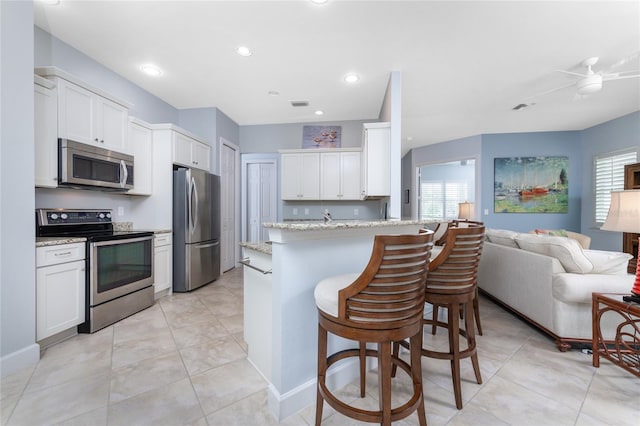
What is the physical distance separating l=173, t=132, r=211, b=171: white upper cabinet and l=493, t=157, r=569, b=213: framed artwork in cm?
570

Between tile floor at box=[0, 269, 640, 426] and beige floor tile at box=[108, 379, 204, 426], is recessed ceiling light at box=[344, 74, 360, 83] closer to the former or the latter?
tile floor at box=[0, 269, 640, 426]

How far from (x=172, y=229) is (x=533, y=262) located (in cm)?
402

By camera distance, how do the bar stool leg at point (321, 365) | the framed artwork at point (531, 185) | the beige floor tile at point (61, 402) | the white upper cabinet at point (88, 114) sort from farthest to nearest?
the framed artwork at point (531, 185) → the white upper cabinet at point (88, 114) → the beige floor tile at point (61, 402) → the bar stool leg at point (321, 365)

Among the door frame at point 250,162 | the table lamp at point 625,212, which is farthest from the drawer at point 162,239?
the table lamp at point 625,212

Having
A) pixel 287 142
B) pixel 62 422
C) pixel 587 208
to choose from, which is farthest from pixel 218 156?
pixel 587 208

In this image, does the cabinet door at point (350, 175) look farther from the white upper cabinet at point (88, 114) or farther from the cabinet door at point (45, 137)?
the cabinet door at point (45, 137)

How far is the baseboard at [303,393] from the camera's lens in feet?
4.41

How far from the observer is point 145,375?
1690 mm

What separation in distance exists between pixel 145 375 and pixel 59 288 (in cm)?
110

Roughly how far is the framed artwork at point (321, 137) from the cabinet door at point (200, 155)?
167 cm

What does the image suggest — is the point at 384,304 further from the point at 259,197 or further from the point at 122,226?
the point at 259,197

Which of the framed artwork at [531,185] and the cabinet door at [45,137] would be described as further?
the framed artwork at [531,185]

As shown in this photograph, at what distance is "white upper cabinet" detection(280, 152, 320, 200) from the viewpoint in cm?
451

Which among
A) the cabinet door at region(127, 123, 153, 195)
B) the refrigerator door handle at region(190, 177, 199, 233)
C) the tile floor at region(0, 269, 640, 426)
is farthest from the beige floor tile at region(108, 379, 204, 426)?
the cabinet door at region(127, 123, 153, 195)
